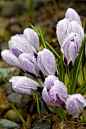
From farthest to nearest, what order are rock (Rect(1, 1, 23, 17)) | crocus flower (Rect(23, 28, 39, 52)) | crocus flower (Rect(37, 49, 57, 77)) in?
1. rock (Rect(1, 1, 23, 17))
2. crocus flower (Rect(23, 28, 39, 52))
3. crocus flower (Rect(37, 49, 57, 77))

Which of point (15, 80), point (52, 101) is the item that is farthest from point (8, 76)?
point (52, 101)

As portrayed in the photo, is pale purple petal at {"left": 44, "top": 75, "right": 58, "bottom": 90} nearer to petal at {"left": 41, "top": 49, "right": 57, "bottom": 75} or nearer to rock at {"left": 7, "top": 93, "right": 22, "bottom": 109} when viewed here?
petal at {"left": 41, "top": 49, "right": 57, "bottom": 75}

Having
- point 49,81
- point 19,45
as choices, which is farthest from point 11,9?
point 49,81

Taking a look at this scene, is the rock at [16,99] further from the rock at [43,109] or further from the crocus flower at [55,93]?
the crocus flower at [55,93]

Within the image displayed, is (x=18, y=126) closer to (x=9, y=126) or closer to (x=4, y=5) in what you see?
(x=9, y=126)

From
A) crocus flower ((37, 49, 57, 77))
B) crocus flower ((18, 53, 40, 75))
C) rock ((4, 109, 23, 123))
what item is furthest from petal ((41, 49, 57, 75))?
rock ((4, 109, 23, 123))

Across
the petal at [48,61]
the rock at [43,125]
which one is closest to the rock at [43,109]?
the rock at [43,125]
